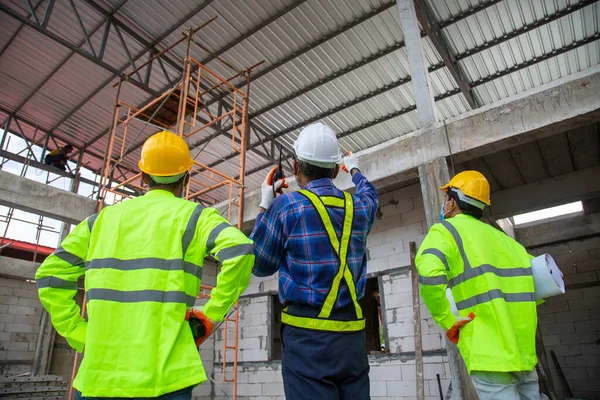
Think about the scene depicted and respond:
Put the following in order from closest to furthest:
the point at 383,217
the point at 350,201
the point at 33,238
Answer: the point at 350,201 → the point at 383,217 → the point at 33,238

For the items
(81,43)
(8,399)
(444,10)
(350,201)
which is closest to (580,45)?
(444,10)

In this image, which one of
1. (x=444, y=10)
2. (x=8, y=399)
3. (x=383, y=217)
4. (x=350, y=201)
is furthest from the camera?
(x=444, y=10)

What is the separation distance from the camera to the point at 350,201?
6.85 ft

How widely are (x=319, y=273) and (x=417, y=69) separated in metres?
5.49

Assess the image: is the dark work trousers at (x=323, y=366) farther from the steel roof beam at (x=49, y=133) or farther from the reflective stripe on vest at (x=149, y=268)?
the steel roof beam at (x=49, y=133)

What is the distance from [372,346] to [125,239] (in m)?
12.0

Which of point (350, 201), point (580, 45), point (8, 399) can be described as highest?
point (580, 45)

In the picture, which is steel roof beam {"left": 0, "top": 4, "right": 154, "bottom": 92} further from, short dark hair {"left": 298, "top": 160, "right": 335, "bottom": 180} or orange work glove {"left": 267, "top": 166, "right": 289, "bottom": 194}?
short dark hair {"left": 298, "top": 160, "right": 335, "bottom": 180}

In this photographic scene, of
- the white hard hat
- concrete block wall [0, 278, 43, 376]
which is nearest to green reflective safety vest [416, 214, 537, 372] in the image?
the white hard hat

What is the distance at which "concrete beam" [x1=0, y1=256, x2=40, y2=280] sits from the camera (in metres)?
10.2

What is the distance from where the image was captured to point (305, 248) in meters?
1.88

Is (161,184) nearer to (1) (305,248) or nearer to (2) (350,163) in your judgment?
(1) (305,248)

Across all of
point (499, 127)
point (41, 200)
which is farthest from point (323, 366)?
point (41, 200)

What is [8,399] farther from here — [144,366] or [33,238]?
[33,238]
